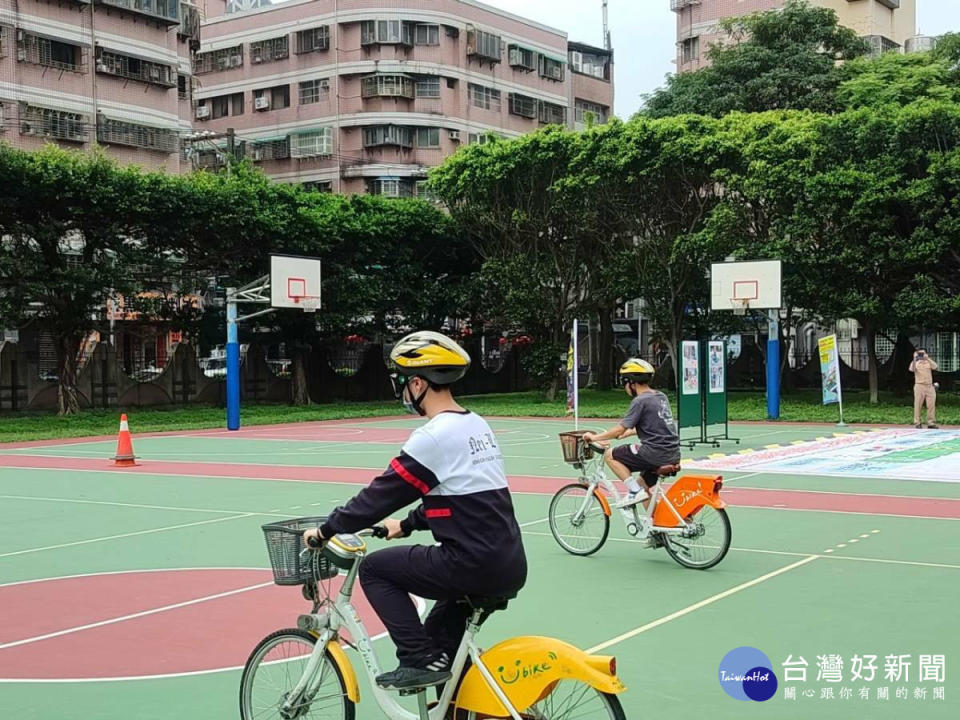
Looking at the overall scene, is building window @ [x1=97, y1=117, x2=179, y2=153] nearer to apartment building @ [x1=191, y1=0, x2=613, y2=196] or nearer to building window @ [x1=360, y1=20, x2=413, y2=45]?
apartment building @ [x1=191, y1=0, x2=613, y2=196]

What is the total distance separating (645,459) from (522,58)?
51.2 meters

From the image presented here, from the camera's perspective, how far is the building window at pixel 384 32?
52844mm

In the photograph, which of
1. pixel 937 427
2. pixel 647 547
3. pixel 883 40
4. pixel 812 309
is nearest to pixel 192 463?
pixel 647 547

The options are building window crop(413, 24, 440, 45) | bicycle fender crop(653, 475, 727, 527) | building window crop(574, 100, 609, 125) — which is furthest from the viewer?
building window crop(574, 100, 609, 125)

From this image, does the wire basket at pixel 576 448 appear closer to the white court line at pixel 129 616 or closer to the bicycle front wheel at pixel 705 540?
the bicycle front wheel at pixel 705 540

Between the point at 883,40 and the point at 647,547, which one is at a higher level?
the point at 883,40

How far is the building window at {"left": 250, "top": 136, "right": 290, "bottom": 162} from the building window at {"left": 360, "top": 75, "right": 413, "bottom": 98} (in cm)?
483

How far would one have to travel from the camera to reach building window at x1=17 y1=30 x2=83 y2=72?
128ft

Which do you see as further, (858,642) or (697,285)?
(697,285)

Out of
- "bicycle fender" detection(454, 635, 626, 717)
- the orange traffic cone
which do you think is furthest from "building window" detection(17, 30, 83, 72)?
"bicycle fender" detection(454, 635, 626, 717)

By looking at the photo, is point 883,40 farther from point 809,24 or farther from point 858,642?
point 858,642

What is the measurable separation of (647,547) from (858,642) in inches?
120

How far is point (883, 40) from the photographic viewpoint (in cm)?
5641

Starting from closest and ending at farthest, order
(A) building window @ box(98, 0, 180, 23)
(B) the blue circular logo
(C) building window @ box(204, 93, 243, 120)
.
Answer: (B) the blue circular logo < (A) building window @ box(98, 0, 180, 23) < (C) building window @ box(204, 93, 243, 120)
